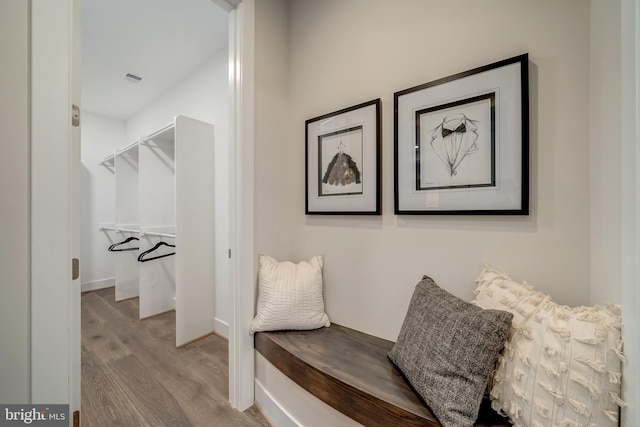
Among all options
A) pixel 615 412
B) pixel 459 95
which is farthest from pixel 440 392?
pixel 459 95

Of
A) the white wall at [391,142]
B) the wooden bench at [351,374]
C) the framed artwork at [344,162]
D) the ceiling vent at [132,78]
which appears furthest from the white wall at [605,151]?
the ceiling vent at [132,78]

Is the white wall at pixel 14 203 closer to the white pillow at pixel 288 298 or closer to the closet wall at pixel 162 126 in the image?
the white pillow at pixel 288 298

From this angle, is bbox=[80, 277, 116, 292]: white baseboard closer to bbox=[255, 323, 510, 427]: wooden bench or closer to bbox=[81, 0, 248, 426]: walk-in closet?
bbox=[81, 0, 248, 426]: walk-in closet

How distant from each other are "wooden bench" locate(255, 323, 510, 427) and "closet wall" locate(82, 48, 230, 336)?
1163 millimetres

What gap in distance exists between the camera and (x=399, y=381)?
1.02 metres

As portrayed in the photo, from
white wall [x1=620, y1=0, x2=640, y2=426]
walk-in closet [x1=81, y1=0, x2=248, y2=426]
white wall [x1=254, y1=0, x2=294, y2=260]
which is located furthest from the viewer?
walk-in closet [x1=81, y1=0, x2=248, y2=426]

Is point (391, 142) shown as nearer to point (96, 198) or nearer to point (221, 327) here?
point (221, 327)

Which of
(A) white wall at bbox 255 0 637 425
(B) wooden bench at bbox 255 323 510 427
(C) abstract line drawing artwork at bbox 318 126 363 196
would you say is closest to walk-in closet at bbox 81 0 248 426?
(B) wooden bench at bbox 255 323 510 427

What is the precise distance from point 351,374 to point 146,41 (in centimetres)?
306

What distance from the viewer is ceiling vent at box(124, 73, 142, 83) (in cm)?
281

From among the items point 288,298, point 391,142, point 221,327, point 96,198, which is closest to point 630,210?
point 391,142

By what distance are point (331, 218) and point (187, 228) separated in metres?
1.49

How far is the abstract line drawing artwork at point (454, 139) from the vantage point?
1112 millimetres

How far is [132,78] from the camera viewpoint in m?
2.87
